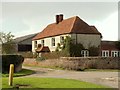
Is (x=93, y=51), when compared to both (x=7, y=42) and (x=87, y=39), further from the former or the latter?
(x=7, y=42)

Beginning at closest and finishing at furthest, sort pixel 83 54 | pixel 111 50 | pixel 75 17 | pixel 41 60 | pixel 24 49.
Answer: pixel 41 60, pixel 83 54, pixel 75 17, pixel 111 50, pixel 24 49

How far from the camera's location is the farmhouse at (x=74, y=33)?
52500 millimetres

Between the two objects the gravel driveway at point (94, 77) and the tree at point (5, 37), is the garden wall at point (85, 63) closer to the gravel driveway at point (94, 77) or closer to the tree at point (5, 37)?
the gravel driveway at point (94, 77)

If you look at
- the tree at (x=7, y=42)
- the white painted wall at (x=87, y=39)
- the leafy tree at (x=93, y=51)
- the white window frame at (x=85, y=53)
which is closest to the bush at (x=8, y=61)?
the white painted wall at (x=87, y=39)

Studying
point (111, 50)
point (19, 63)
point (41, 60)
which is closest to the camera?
point (19, 63)

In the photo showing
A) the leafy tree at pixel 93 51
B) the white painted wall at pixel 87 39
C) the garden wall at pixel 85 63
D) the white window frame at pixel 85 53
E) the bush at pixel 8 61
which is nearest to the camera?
the bush at pixel 8 61

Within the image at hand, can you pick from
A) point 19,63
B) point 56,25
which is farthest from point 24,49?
point 19,63

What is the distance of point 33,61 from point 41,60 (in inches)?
138

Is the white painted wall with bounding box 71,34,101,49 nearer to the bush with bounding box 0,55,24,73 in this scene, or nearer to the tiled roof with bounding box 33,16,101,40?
the tiled roof with bounding box 33,16,101,40

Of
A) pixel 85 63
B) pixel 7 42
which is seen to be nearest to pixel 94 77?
pixel 85 63

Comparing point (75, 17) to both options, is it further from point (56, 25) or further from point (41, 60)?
point (41, 60)

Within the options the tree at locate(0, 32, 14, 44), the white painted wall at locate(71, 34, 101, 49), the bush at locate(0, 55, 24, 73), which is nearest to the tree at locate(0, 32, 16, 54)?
the tree at locate(0, 32, 14, 44)

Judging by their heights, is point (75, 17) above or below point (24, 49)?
above

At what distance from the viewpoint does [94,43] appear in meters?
54.0
